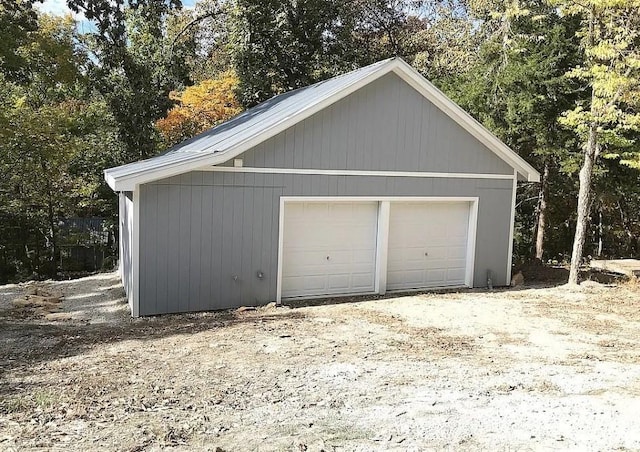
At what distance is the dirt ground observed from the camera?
4496 millimetres

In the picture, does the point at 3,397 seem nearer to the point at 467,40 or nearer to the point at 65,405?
the point at 65,405

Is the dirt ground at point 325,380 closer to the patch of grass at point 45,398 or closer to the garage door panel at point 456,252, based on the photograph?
the patch of grass at point 45,398

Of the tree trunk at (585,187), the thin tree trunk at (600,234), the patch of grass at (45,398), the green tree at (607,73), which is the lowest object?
the patch of grass at (45,398)

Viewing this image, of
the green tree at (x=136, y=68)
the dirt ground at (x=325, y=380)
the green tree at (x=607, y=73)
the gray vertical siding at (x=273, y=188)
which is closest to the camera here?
the dirt ground at (x=325, y=380)

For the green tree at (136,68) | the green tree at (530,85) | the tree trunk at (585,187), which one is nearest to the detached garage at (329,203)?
the tree trunk at (585,187)

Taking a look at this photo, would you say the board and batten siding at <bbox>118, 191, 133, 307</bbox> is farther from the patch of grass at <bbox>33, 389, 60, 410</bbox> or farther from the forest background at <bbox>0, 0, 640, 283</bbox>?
the forest background at <bbox>0, 0, 640, 283</bbox>

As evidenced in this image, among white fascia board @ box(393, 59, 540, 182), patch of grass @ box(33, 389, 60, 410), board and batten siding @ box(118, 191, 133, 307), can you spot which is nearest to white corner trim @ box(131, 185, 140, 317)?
board and batten siding @ box(118, 191, 133, 307)

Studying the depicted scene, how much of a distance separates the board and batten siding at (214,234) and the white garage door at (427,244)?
115 cm

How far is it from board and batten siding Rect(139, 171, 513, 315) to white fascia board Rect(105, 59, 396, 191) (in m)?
0.31

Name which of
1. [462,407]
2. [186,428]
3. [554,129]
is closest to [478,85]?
[554,129]

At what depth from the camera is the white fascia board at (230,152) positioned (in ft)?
28.9

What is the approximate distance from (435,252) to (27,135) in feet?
42.1

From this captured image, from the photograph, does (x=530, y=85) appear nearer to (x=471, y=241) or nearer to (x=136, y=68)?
(x=471, y=241)

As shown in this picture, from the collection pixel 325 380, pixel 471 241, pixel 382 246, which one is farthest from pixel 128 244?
pixel 471 241
